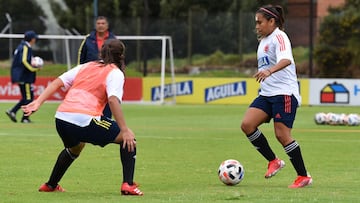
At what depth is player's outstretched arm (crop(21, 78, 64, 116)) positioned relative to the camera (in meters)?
8.82

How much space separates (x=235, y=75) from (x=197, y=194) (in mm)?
25803

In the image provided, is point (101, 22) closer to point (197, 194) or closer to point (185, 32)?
point (197, 194)

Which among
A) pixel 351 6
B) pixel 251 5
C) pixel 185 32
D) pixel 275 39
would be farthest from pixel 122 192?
pixel 251 5

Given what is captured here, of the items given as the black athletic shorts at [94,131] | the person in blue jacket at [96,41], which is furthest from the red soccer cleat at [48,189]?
the person in blue jacket at [96,41]

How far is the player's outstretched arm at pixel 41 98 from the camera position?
8.82m

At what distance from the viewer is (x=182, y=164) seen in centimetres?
1314

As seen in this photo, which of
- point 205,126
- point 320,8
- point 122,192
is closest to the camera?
point 122,192

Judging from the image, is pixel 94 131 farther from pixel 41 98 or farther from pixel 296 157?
pixel 296 157

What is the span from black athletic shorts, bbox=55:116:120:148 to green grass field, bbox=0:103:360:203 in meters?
0.57

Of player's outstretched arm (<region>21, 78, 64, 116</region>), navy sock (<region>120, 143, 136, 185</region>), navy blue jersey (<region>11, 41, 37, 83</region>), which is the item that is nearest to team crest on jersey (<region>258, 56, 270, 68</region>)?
navy sock (<region>120, 143, 136, 185</region>)

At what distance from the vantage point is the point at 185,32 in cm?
3894

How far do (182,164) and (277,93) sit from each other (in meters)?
2.84

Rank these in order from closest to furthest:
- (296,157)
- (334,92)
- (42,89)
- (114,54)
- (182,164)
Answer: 1. (114,54)
2. (296,157)
3. (182,164)
4. (334,92)
5. (42,89)

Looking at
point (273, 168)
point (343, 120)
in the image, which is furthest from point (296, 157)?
point (343, 120)
